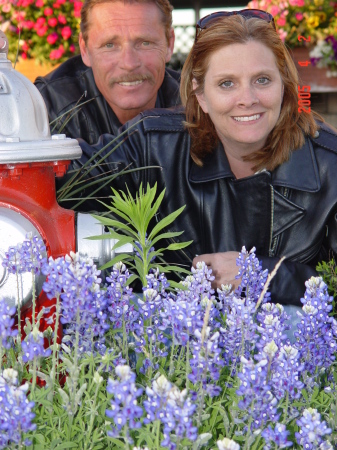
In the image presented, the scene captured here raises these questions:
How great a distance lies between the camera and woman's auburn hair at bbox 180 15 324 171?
7.52ft

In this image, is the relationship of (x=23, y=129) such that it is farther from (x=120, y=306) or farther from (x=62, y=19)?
(x=62, y=19)

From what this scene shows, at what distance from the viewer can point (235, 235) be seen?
2459 millimetres

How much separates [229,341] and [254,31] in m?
1.21

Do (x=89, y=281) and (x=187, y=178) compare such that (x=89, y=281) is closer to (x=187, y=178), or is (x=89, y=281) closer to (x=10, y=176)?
(x=10, y=176)

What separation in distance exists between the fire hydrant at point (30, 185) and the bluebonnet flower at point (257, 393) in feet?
2.18

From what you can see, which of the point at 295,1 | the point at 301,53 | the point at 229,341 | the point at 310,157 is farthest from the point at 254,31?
the point at 301,53

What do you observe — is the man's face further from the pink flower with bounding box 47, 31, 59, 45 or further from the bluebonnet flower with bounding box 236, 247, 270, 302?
the pink flower with bounding box 47, 31, 59, 45

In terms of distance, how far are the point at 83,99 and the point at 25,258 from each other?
2.01 meters

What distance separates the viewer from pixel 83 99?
3.42 m

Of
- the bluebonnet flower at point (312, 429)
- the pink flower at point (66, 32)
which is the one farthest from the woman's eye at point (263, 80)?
the pink flower at point (66, 32)

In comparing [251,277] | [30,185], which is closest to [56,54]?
[30,185]

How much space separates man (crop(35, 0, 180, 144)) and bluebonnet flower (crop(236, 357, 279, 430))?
1877mm

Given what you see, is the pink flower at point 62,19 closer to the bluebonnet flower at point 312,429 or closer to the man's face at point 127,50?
the man's face at point 127,50

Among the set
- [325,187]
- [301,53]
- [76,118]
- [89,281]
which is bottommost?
[89,281]
